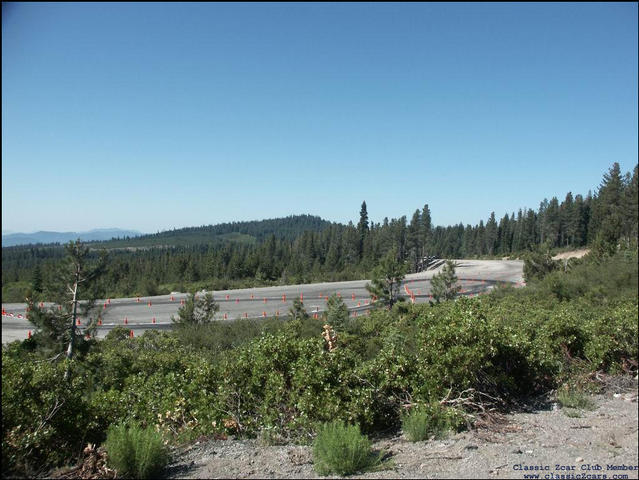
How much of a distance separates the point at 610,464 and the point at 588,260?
452cm

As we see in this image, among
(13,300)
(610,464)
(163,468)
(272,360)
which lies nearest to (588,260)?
(610,464)

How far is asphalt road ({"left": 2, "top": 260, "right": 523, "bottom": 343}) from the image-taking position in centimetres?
2409

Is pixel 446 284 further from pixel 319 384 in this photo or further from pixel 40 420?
pixel 40 420

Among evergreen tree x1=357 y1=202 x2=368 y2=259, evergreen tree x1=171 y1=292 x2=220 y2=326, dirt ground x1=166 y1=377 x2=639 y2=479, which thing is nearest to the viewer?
dirt ground x1=166 y1=377 x2=639 y2=479

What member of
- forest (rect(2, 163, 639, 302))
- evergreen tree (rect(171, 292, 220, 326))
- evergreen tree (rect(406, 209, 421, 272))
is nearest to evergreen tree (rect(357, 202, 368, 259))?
forest (rect(2, 163, 639, 302))

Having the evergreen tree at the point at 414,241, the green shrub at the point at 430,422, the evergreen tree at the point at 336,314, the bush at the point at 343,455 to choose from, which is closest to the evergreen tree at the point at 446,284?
the evergreen tree at the point at 336,314

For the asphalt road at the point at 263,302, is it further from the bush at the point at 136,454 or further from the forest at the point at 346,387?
the bush at the point at 136,454

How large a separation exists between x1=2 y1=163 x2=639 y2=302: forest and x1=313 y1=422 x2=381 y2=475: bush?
417 centimetres

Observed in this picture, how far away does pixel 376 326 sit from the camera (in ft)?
55.0

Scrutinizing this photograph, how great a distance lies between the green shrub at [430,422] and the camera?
4.83 meters

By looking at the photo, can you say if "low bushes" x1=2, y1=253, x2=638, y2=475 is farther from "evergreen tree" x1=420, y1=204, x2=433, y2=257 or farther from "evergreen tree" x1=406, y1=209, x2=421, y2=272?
"evergreen tree" x1=406, y1=209, x2=421, y2=272

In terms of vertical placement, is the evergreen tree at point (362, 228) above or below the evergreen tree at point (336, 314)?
above

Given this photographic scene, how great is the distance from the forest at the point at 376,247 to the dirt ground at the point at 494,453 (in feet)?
7.96

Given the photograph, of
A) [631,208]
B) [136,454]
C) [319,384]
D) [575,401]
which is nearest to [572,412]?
[575,401]
